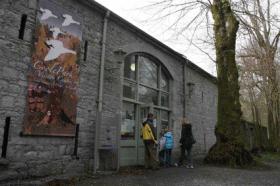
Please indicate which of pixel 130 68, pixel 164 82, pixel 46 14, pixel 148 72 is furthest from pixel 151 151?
pixel 46 14

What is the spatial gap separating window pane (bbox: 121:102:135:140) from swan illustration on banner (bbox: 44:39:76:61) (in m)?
3.06

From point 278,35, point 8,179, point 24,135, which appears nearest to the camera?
point 8,179

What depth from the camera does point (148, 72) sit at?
11836 millimetres

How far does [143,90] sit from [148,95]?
42cm

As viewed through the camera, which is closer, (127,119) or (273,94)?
(127,119)

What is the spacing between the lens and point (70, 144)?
8.06m

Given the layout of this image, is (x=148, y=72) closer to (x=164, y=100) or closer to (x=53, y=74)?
(x=164, y=100)

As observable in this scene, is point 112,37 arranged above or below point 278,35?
below

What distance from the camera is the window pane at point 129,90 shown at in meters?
10.4

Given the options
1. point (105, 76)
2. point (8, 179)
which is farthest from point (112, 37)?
point (8, 179)

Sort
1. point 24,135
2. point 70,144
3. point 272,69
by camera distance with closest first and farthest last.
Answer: point 24,135
point 70,144
point 272,69

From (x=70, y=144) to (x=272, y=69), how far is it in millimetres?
13171

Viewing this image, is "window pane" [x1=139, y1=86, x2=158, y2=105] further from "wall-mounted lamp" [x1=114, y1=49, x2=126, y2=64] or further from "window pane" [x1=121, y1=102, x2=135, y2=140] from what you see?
"wall-mounted lamp" [x1=114, y1=49, x2=126, y2=64]

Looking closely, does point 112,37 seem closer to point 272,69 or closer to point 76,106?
point 76,106
